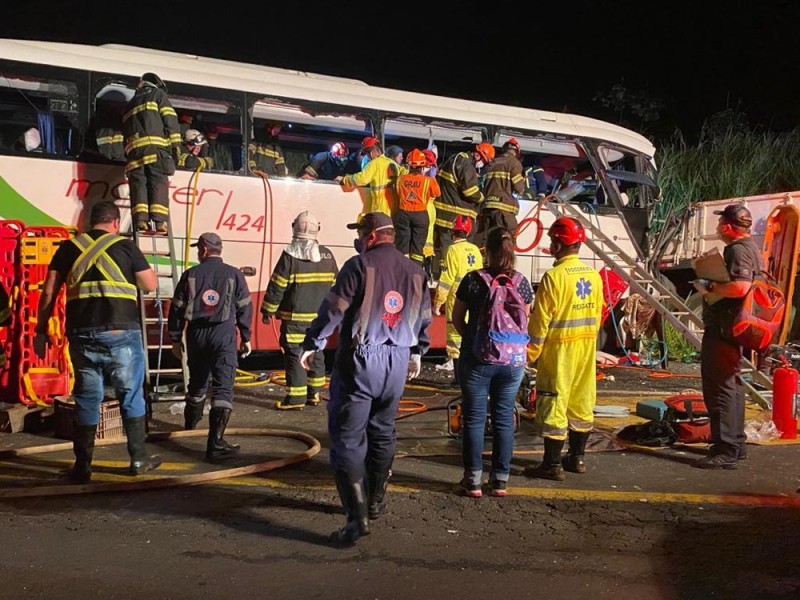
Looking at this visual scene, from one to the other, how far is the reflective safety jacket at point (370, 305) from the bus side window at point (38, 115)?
16.3 ft

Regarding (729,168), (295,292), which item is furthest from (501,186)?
(729,168)

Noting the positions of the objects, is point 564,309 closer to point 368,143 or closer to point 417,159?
point 417,159

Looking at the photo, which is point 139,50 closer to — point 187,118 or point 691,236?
point 187,118

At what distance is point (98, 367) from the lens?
4875 mm

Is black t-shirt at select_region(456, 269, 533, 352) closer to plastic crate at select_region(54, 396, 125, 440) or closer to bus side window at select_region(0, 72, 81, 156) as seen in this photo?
plastic crate at select_region(54, 396, 125, 440)

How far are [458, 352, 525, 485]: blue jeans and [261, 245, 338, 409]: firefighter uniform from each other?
300 centimetres

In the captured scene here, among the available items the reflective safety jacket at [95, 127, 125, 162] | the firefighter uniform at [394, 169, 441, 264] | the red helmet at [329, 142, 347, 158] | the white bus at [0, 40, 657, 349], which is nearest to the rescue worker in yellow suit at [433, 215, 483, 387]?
the firefighter uniform at [394, 169, 441, 264]

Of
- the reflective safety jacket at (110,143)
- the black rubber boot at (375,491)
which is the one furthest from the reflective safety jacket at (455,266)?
the black rubber boot at (375,491)

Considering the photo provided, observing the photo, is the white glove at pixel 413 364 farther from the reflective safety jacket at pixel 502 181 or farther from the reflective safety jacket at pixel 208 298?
the reflective safety jacket at pixel 502 181

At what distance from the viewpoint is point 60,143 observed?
24.7 ft

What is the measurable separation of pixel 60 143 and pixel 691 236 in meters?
10.2

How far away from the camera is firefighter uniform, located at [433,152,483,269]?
359 inches

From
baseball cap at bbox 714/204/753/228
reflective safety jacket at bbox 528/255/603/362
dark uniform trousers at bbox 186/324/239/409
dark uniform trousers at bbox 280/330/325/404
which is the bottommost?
dark uniform trousers at bbox 280/330/325/404

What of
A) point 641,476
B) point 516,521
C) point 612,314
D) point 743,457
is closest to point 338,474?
point 516,521
